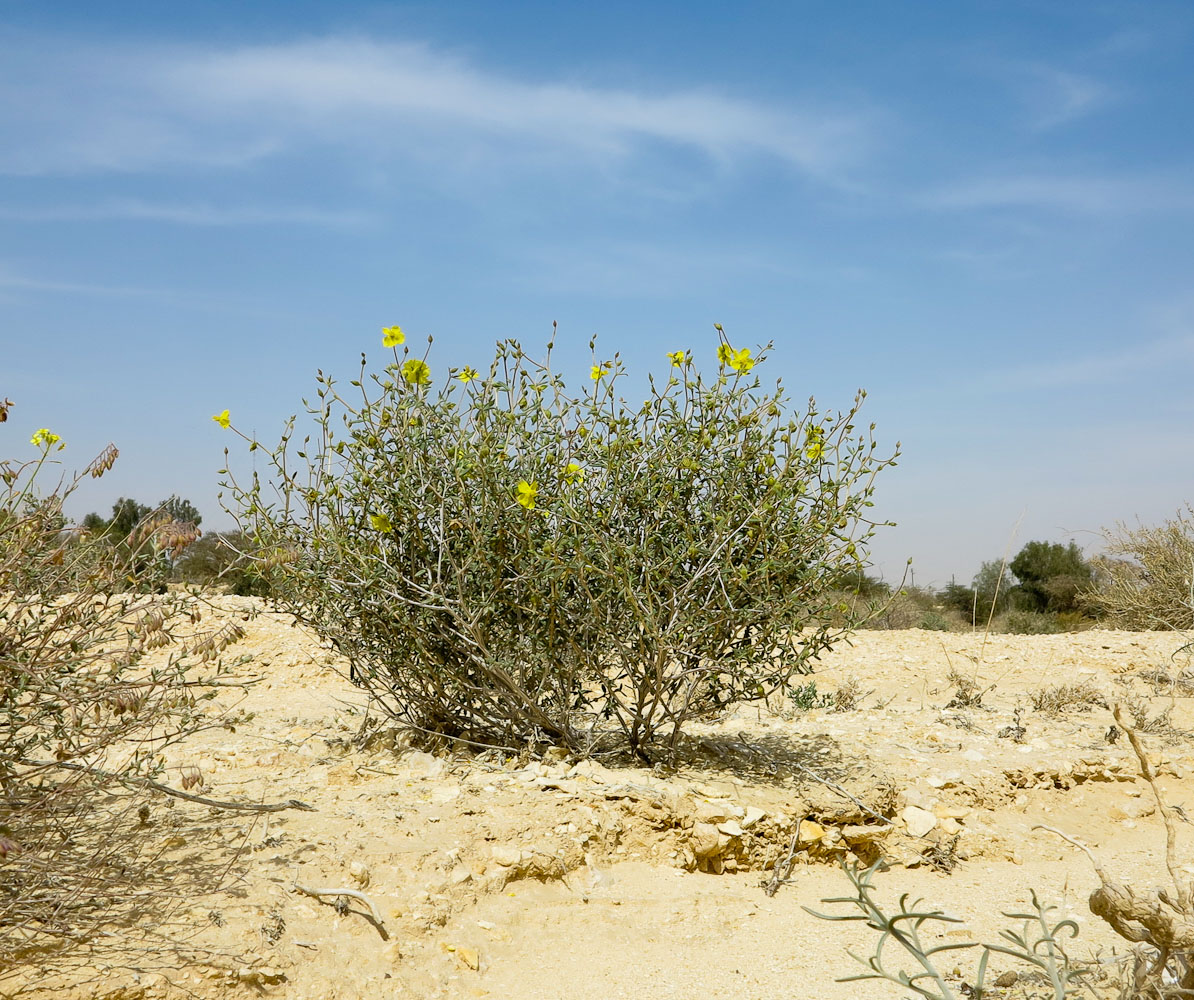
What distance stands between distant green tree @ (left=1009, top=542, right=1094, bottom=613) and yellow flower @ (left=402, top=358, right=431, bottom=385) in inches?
743

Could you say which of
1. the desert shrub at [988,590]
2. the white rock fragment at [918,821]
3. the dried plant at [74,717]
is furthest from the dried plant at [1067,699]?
the desert shrub at [988,590]

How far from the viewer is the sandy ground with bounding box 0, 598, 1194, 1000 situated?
3344mm

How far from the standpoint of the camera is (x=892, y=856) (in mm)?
4766

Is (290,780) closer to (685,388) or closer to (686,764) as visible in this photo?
(686,764)

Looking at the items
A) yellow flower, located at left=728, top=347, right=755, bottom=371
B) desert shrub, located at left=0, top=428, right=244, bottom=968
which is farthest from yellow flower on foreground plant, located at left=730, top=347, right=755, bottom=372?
desert shrub, located at left=0, top=428, right=244, bottom=968

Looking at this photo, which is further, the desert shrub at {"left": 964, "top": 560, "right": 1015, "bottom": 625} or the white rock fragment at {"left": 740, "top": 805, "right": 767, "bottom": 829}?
the desert shrub at {"left": 964, "top": 560, "right": 1015, "bottom": 625}

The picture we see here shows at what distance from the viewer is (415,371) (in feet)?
15.2

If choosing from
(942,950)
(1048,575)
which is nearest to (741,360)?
(942,950)

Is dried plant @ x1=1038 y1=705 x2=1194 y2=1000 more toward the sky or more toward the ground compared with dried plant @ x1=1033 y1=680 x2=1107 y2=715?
more toward the ground

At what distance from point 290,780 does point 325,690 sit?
11.0 ft

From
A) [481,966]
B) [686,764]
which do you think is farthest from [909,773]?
[481,966]

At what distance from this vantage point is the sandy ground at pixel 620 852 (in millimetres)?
3344

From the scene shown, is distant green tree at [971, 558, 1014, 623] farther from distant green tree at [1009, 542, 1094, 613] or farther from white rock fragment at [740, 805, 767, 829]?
white rock fragment at [740, 805, 767, 829]

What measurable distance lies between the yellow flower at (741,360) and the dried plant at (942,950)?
7.34 feet
